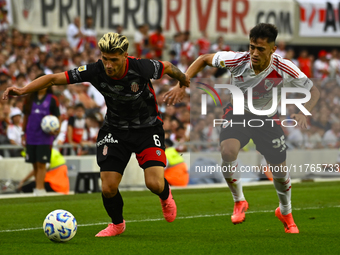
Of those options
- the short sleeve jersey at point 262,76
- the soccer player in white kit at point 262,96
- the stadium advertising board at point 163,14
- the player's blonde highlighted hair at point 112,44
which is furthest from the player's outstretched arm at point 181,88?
the stadium advertising board at point 163,14

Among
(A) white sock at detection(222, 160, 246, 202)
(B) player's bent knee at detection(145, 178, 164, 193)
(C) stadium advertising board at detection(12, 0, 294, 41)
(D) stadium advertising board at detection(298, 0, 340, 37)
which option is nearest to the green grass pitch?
(A) white sock at detection(222, 160, 246, 202)

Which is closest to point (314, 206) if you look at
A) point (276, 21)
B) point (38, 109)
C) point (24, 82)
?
point (38, 109)

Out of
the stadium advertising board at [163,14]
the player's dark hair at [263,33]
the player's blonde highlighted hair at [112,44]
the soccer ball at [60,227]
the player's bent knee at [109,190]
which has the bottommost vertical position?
the soccer ball at [60,227]

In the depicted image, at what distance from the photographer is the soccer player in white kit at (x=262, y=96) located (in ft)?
22.8

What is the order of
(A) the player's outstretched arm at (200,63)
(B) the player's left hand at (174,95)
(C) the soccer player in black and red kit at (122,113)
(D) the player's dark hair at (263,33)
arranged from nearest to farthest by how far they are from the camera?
(C) the soccer player in black and red kit at (122,113) → (D) the player's dark hair at (263,33) → (B) the player's left hand at (174,95) → (A) the player's outstretched arm at (200,63)

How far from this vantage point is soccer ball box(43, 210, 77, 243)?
6305 millimetres

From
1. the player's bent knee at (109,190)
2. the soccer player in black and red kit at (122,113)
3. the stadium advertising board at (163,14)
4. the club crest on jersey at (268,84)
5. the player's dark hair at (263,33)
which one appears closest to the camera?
the soccer player in black and red kit at (122,113)

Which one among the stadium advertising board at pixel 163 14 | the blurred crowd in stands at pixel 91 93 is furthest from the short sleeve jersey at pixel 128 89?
the stadium advertising board at pixel 163 14

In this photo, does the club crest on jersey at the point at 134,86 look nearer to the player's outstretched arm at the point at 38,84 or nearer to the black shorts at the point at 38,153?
the player's outstretched arm at the point at 38,84

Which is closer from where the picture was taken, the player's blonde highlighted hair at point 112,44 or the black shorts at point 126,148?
the player's blonde highlighted hair at point 112,44

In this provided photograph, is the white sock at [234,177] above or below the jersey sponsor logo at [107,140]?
below

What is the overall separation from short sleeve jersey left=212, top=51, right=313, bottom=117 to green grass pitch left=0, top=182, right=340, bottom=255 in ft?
5.38

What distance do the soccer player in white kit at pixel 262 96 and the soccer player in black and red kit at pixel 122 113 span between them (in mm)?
351

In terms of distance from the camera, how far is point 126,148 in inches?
265
